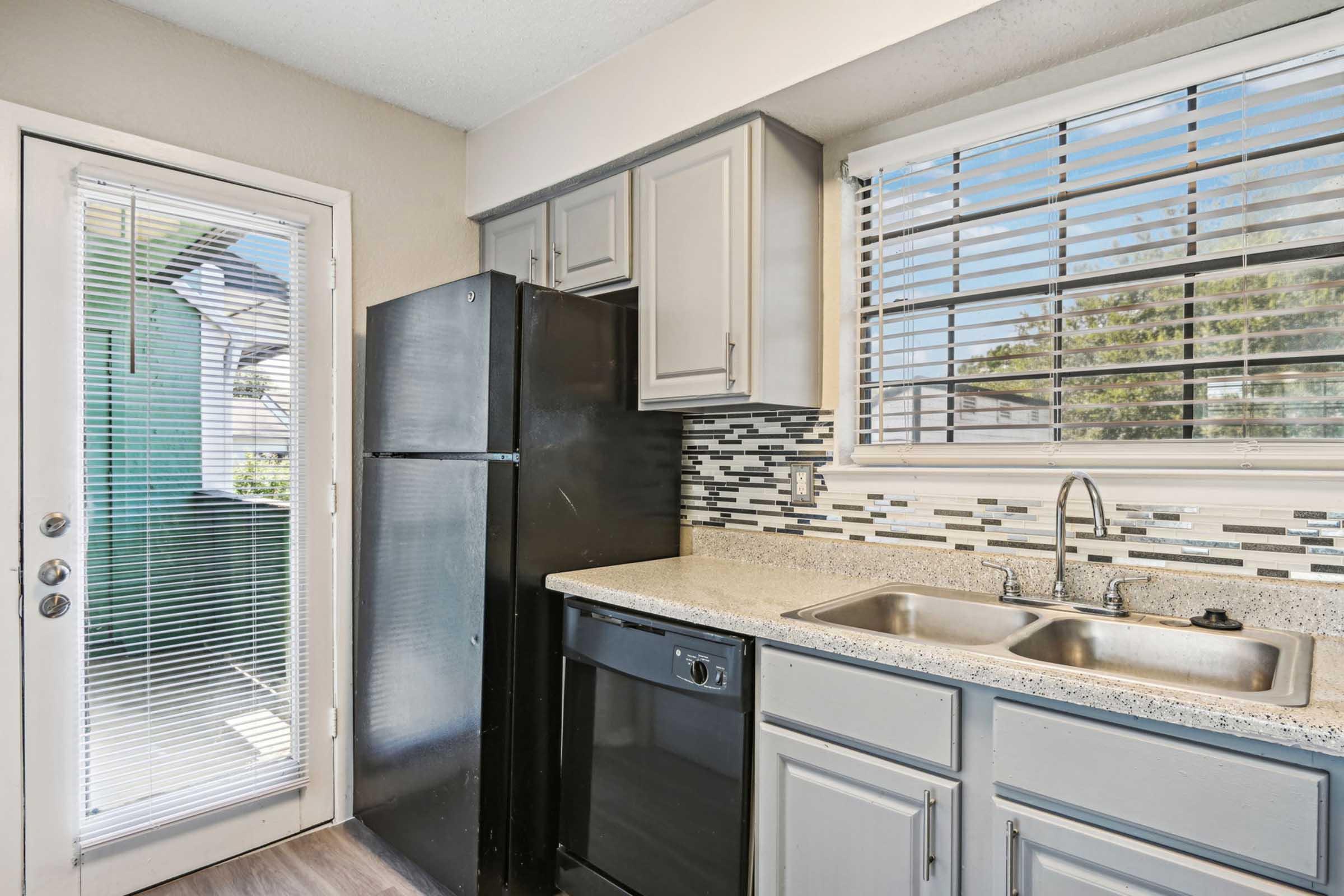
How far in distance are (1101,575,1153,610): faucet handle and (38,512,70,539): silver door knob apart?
256 cm

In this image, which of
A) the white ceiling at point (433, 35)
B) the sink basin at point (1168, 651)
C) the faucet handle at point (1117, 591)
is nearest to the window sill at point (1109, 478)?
the faucet handle at point (1117, 591)

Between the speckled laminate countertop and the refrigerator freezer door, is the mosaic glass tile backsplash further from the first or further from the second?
the refrigerator freezer door

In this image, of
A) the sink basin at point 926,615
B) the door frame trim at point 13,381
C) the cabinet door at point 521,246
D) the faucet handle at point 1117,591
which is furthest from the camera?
the cabinet door at point 521,246

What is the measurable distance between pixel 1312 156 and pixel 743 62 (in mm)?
1242

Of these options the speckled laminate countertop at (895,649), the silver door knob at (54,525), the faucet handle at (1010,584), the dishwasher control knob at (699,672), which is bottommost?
the dishwasher control knob at (699,672)

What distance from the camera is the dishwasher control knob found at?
5.33ft

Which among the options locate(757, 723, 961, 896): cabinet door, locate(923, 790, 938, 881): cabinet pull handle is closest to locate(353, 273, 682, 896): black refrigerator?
locate(757, 723, 961, 896): cabinet door

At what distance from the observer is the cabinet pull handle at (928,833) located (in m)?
1.30

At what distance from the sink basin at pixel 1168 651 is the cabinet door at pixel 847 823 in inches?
13.0

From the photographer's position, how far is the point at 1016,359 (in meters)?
1.85

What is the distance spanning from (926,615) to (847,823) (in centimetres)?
57

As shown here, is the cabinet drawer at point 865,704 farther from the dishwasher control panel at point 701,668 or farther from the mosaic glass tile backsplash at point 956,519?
the mosaic glass tile backsplash at point 956,519

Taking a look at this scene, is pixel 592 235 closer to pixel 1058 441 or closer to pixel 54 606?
pixel 1058 441

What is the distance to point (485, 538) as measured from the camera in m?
1.90
